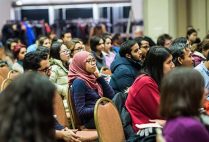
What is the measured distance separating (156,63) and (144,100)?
32 cm

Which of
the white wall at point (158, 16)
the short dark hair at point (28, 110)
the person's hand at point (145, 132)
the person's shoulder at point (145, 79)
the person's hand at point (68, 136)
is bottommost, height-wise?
the person's hand at point (68, 136)

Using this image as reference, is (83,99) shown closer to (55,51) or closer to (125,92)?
(125,92)

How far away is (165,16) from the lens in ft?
32.6

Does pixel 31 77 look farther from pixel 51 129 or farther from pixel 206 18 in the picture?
pixel 206 18

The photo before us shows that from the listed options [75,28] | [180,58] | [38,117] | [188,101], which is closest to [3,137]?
[38,117]

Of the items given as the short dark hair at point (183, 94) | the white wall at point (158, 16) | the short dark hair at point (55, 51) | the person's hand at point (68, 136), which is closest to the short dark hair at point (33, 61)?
the person's hand at point (68, 136)

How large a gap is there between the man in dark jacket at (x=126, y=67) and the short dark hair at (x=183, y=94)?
2.63 metres

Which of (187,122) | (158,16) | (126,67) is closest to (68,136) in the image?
(187,122)

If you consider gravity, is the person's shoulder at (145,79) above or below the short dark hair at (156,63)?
below

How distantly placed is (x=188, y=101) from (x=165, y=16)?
767 centimetres

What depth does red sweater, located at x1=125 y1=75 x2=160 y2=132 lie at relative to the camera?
3.56m

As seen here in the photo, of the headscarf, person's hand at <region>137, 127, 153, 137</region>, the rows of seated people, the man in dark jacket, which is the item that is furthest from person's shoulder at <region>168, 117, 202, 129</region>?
the man in dark jacket

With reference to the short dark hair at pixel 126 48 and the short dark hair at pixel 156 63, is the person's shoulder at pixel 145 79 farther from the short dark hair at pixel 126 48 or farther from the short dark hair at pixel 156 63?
the short dark hair at pixel 126 48

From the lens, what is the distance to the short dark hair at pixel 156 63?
3.64 meters
